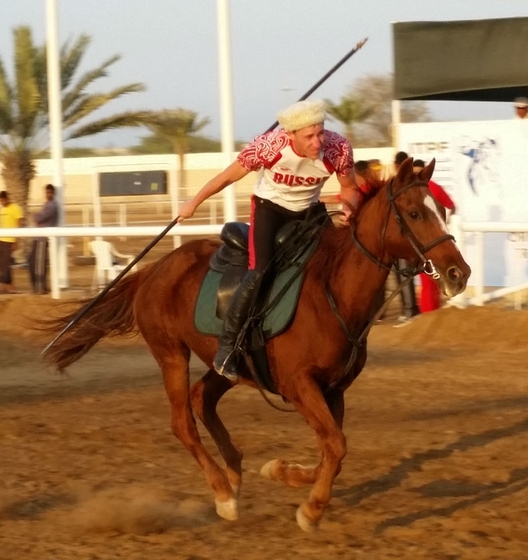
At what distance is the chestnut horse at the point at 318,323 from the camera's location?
5848 mm

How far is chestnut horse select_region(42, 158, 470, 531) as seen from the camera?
585 centimetres

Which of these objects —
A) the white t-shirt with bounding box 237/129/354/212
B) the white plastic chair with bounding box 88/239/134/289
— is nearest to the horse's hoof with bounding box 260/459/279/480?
the white t-shirt with bounding box 237/129/354/212

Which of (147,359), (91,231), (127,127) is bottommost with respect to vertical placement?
(147,359)

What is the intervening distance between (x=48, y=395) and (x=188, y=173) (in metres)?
39.9

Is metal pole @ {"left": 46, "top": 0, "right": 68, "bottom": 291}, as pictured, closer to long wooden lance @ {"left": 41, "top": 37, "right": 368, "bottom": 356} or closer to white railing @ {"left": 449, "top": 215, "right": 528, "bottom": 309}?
white railing @ {"left": 449, "top": 215, "right": 528, "bottom": 309}

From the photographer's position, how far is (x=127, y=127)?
2602cm

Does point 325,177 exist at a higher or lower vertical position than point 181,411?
higher

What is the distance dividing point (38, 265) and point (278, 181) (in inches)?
426

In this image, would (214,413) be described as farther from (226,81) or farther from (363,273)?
(226,81)

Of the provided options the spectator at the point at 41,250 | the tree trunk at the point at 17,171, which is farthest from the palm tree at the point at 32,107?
the spectator at the point at 41,250

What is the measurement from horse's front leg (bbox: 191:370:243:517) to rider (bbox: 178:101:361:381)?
538 millimetres

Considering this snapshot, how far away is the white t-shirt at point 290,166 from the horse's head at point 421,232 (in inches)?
16.7

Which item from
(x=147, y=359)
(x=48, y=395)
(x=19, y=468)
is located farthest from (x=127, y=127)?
(x=19, y=468)

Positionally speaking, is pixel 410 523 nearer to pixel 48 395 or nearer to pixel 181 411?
pixel 181 411
